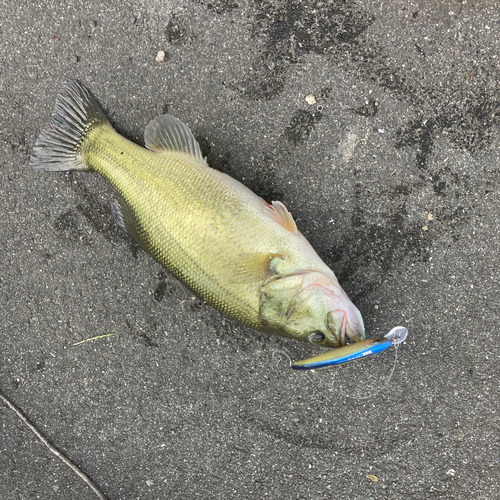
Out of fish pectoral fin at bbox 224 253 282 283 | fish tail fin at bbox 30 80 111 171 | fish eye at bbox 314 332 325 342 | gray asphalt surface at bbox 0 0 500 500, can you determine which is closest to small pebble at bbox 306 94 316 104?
gray asphalt surface at bbox 0 0 500 500

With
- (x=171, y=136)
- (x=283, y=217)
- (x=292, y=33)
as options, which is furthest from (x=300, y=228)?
(x=292, y=33)

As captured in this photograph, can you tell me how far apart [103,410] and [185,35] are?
3240 mm

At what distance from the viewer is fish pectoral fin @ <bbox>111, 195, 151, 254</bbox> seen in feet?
8.36

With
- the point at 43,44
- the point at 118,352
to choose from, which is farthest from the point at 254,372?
the point at 43,44

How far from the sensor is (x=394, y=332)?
8.87ft

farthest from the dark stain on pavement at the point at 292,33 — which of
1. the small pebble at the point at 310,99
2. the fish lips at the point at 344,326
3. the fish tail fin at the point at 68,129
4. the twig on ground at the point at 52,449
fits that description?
the twig on ground at the point at 52,449

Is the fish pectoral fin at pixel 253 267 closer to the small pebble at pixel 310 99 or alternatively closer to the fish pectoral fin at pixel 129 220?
the fish pectoral fin at pixel 129 220

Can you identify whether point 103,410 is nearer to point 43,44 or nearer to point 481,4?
point 43,44

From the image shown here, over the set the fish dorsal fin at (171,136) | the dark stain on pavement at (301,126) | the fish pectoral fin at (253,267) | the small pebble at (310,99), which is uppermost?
the small pebble at (310,99)

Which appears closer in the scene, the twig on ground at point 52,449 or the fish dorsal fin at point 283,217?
the fish dorsal fin at point 283,217

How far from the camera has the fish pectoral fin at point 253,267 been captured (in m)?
2.32

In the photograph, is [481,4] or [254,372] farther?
[254,372]

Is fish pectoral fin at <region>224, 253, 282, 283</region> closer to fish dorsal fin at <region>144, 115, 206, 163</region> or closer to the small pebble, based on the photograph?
fish dorsal fin at <region>144, 115, 206, 163</region>

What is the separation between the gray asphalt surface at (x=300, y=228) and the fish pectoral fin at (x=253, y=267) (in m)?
0.63
